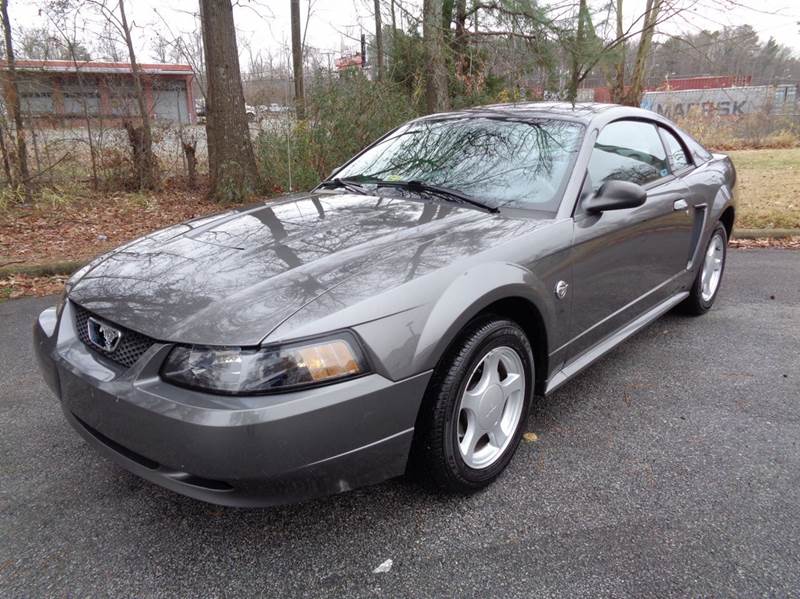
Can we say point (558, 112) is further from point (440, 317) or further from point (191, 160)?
point (191, 160)

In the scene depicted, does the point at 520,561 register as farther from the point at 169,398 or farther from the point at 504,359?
the point at 169,398

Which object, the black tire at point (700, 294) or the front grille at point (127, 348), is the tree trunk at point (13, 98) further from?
the black tire at point (700, 294)

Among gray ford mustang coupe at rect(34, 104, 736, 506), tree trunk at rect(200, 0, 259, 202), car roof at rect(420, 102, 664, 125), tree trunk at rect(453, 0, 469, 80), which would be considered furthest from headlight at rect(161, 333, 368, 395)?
tree trunk at rect(453, 0, 469, 80)

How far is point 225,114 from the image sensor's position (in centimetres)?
795

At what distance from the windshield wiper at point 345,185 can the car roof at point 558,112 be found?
0.71m

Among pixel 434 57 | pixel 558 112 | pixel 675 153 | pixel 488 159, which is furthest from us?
pixel 434 57

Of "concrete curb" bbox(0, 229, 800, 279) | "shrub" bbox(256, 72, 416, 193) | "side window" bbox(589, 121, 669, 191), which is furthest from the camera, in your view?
"shrub" bbox(256, 72, 416, 193)

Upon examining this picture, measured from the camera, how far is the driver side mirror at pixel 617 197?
8.65 feet

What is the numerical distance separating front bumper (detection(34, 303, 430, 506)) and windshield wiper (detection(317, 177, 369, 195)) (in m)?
1.58

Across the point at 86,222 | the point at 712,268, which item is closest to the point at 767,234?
the point at 712,268

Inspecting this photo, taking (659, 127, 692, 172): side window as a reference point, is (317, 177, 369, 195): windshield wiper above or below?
below

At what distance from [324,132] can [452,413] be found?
7.30 meters

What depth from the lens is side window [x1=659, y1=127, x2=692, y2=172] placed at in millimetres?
3782

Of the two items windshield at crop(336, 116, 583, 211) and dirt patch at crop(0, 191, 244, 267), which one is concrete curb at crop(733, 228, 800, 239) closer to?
windshield at crop(336, 116, 583, 211)
